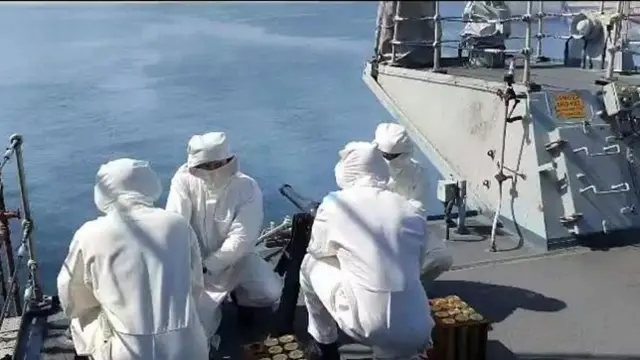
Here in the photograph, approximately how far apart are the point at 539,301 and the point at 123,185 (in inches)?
93.5

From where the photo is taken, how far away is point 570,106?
4.98 meters

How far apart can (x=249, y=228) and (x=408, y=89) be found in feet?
9.85

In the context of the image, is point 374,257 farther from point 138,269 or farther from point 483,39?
point 483,39

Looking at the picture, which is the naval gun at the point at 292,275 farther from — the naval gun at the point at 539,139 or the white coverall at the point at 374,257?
the naval gun at the point at 539,139

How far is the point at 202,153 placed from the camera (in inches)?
132

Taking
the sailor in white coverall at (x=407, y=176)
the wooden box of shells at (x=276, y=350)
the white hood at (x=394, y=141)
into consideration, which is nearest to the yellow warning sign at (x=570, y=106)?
the sailor in white coverall at (x=407, y=176)

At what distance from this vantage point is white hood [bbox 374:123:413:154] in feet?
13.4

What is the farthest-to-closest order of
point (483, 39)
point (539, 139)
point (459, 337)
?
point (483, 39) < point (539, 139) < point (459, 337)

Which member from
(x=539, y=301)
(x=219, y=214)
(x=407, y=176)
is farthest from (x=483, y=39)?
(x=219, y=214)

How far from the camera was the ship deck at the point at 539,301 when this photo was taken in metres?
3.61

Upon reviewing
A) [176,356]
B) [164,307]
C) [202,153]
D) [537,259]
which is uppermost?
[202,153]

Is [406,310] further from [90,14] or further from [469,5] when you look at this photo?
[90,14]

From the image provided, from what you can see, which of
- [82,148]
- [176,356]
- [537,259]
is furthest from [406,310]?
[82,148]

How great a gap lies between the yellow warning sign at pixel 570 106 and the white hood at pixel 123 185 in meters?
3.05
